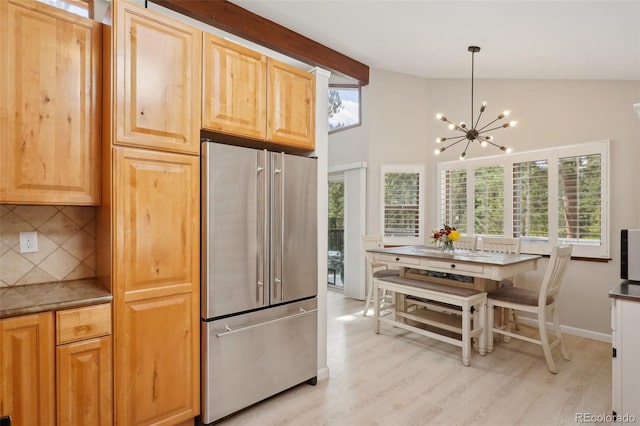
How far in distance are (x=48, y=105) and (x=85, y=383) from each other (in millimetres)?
1433

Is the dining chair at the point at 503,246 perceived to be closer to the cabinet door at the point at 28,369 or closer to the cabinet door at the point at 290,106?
the cabinet door at the point at 290,106

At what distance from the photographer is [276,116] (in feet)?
8.30

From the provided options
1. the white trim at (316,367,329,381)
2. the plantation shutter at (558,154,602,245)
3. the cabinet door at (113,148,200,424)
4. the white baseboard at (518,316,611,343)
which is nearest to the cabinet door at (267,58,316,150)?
the cabinet door at (113,148,200,424)

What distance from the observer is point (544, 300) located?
3041 mm

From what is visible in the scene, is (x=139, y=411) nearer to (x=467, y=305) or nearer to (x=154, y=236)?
(x=154, y=236)

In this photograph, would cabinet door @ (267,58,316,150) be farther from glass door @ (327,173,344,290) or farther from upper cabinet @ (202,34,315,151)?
glass door @ (327,173,344,290)

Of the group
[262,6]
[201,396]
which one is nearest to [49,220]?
[201,396]

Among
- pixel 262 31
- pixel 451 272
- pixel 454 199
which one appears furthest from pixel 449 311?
pixel 262 31

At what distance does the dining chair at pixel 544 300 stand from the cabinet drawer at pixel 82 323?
320 cm

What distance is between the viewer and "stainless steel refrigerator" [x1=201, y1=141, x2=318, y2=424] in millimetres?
2168

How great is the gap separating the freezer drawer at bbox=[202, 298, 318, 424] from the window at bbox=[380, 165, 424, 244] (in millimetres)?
3040

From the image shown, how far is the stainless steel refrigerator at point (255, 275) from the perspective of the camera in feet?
7.11

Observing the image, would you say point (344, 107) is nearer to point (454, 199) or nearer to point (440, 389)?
point (454, 199)

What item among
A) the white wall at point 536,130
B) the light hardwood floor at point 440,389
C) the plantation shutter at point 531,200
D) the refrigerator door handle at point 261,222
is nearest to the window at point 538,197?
the plantation shutter at point 531,200
